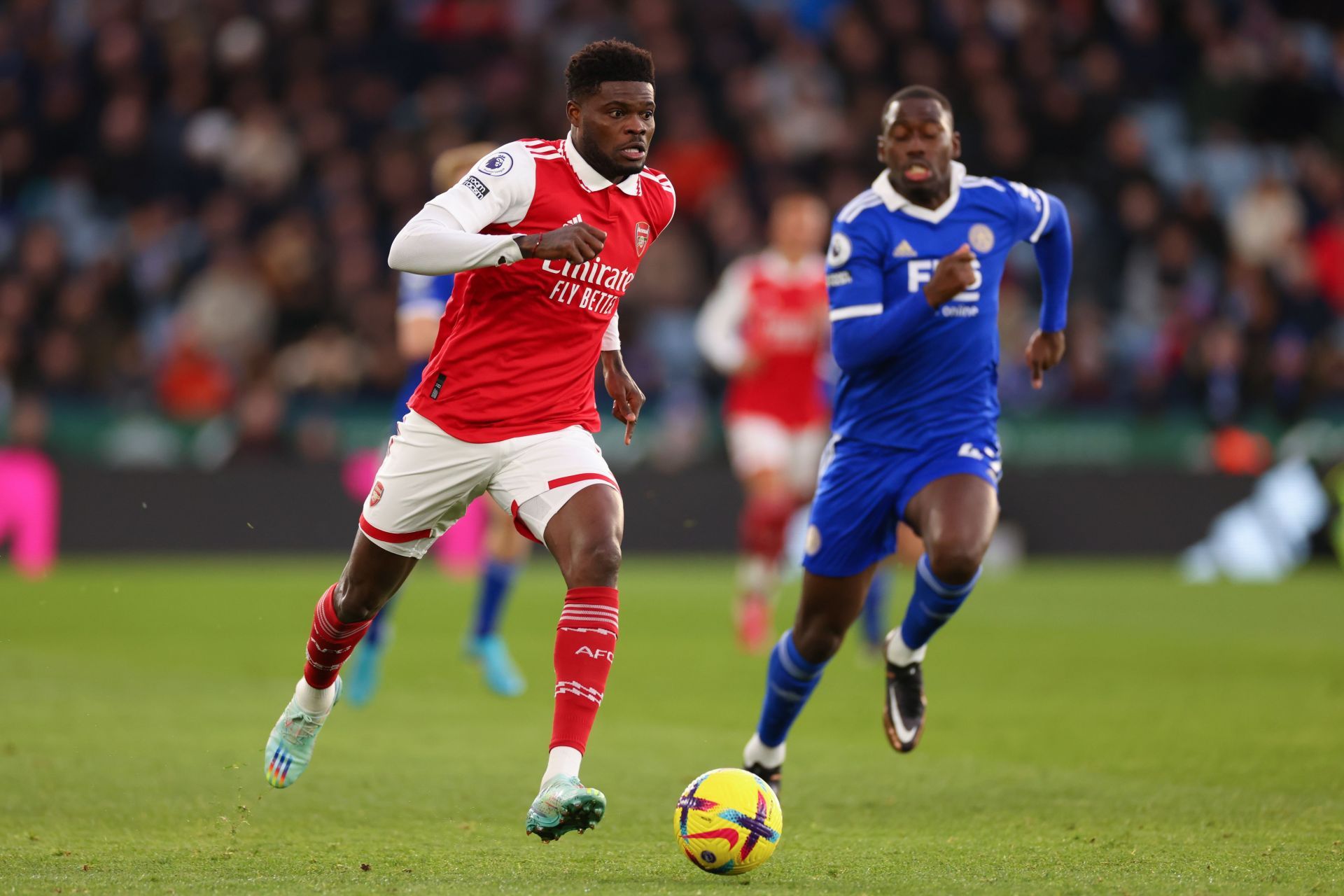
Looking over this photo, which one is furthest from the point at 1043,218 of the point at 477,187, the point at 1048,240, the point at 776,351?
the point at 776,351

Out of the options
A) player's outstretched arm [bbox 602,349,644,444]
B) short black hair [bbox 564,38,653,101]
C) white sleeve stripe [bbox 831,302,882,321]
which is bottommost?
player's outstretched arm [bbox 602,349,644,444]

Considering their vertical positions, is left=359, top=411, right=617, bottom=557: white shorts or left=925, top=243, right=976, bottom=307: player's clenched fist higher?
left=925, top=243, right=976, bottom=307: player's clenched fist

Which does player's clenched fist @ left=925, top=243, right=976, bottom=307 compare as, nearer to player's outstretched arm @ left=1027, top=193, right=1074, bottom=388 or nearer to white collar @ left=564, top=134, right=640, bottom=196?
player's outstretched arm @ left=1027, top=193, right=1074, bottom=388

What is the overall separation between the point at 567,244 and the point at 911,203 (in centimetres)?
186

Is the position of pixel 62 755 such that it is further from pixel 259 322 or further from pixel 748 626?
pixel 259 322

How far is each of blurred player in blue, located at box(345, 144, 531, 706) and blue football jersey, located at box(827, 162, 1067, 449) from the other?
196 cm

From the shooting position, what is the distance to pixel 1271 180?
19.2 meters

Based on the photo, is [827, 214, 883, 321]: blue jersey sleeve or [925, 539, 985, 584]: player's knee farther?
[827, 214, 883, 321]: blue jersey sleeve

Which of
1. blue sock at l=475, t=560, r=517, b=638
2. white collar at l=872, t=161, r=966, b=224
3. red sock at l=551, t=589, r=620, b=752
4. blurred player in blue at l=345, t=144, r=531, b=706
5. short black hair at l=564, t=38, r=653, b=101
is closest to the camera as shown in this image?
red sock at l=551, t=589, r=620, b=752

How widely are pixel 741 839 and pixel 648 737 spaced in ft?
9.72

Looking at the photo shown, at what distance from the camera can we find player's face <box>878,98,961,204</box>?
20.6 ft

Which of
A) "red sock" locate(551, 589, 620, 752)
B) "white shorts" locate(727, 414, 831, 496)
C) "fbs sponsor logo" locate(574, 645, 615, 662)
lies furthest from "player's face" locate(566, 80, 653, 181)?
"white shorts" locate(727, 414, 831, 496)

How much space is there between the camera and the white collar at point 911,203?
6.37m

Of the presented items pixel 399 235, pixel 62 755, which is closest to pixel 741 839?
pixel 399 235
